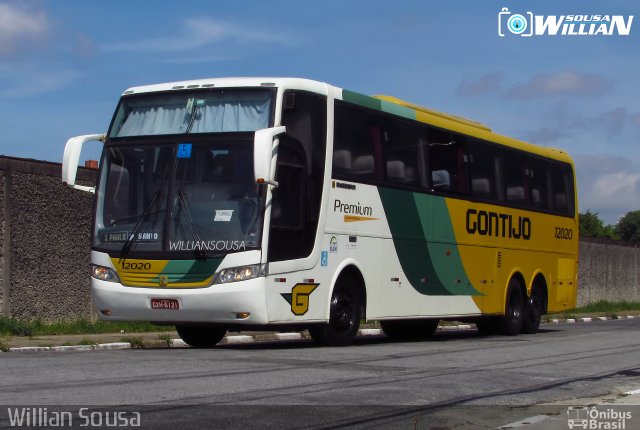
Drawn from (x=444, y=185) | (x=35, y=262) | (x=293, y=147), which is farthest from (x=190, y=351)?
(x=444, y=185)

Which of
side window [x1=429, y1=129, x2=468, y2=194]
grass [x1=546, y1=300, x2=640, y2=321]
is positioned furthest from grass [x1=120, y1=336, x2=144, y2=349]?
grass [x1=546, y1=300, x2=640, y2=321]

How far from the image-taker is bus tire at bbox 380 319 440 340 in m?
20.8

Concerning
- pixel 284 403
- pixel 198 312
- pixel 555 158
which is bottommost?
pixel 284 403

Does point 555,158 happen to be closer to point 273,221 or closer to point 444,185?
point 444,185

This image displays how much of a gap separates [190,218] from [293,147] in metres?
1.77

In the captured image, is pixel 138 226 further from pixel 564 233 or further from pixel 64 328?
pixel 564 233

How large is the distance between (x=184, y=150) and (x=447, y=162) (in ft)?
20.3

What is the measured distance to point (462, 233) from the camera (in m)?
19.6

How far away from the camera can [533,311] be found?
22734mm

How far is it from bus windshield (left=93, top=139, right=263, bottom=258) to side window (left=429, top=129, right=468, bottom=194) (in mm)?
5332

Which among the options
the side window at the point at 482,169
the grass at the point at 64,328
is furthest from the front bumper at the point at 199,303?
the side window at the point at 482,169

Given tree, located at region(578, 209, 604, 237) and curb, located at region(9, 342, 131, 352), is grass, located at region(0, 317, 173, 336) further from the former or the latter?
tree, located at region(578, 209, 604, 237)

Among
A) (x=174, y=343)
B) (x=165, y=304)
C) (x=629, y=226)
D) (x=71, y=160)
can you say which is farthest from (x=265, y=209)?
(x=629, y=226)

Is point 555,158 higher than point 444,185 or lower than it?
higher
